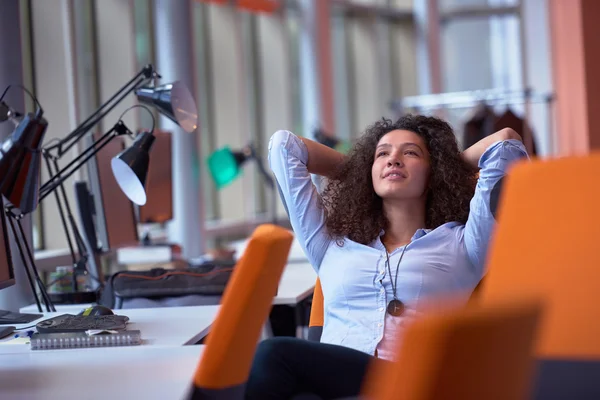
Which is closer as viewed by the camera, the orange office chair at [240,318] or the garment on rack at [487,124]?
the orange office chair at [240,318]

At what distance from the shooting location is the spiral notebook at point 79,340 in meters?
2.10

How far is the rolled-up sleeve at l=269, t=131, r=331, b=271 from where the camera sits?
2545 mm

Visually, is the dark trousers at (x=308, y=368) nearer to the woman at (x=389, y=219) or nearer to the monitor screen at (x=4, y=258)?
the woman at (x=389, y=219)

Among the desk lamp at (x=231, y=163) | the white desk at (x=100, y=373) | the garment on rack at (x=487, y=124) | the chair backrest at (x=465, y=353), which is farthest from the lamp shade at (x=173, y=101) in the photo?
the garment on rack at (x=487, y=124)

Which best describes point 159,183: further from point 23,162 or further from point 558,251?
point 558,251

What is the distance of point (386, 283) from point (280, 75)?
711cm

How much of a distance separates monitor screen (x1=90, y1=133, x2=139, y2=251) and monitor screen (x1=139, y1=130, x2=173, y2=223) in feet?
1.60

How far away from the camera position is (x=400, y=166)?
2.50 m

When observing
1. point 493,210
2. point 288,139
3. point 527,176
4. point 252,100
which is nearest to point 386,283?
point 493,210

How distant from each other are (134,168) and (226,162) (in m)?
2.94

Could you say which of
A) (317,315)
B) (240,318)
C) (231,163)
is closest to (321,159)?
(317,315)

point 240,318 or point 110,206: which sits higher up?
point 110,206

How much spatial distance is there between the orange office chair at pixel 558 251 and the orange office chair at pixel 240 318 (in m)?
0.38

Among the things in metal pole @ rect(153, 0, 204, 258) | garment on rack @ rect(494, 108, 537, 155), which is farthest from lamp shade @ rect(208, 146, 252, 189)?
garment on rack @ rect(494, 108, 537, 155)
